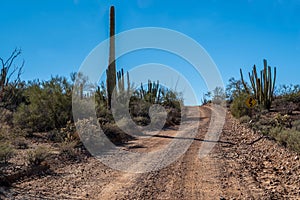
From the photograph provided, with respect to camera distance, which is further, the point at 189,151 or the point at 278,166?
the point at 189,151

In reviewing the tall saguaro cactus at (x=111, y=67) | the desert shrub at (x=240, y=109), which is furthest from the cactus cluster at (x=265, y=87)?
the tall saguaro cactus at (x=111, y=67)

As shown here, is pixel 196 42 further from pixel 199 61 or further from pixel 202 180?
pixel 202 180

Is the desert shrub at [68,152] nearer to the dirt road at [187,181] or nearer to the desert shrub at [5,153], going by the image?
the dirt road at [187,181]

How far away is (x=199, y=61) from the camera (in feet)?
50.1

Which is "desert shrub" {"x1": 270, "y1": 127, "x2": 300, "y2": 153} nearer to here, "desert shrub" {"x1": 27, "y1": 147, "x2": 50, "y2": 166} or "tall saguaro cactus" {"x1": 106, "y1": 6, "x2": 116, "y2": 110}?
"desert shrub" {"x1": 27, "y1": 147, "x2": 50, "y2": 166}

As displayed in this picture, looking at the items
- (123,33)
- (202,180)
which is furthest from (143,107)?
(202,180)

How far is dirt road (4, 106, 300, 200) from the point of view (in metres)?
5.56

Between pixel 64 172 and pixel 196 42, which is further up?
pixel 196 42

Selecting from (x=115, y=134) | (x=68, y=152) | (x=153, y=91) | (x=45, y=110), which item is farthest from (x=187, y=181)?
(x=153, y=91)

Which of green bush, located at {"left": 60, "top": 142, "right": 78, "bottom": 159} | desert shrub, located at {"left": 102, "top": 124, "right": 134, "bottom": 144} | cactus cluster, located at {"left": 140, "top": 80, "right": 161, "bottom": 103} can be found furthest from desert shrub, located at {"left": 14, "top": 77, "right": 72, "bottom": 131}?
cactus cluster, located at {"left": 140, "top": 80, "right": 161, "bottom": 103}

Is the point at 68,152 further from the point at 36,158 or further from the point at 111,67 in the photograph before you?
the point at 111,67

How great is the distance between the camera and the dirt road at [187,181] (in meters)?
5.56

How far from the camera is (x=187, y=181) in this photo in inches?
251

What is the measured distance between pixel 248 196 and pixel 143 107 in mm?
15327
